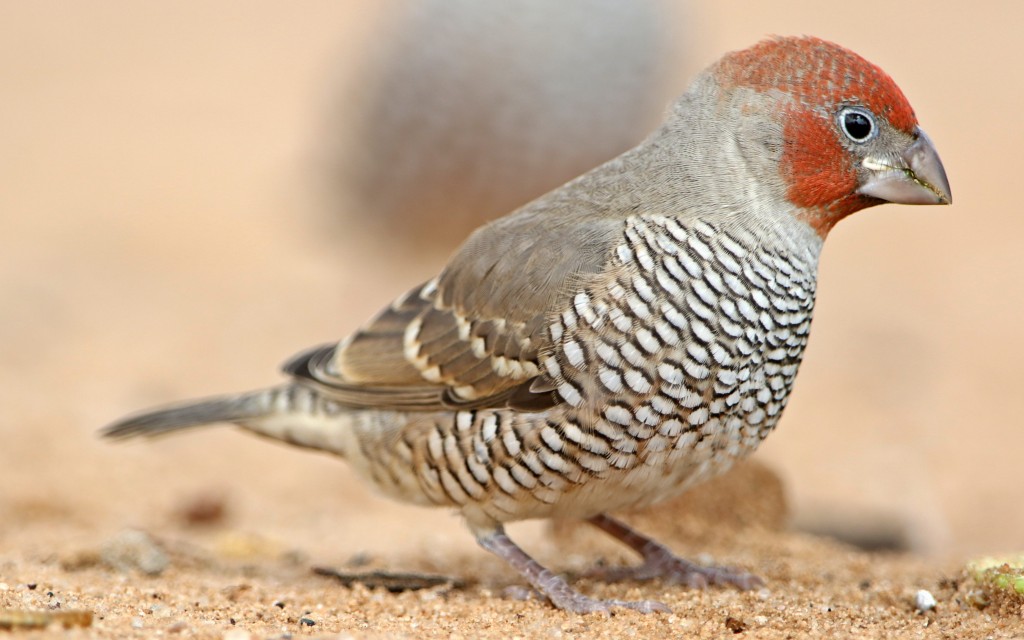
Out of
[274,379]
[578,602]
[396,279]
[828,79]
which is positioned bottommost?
[578,602]

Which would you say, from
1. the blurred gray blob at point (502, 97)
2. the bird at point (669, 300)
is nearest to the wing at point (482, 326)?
the bird at point (669, 300)

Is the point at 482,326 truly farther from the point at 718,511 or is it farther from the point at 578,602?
the point at 718,511

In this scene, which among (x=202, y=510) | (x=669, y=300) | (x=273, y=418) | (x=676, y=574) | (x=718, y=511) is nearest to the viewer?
(x=669, y=300)

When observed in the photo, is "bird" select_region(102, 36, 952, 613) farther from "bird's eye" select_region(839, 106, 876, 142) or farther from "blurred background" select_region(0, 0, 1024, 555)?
"blurred background" select_region(0, 0, 1024, 555)

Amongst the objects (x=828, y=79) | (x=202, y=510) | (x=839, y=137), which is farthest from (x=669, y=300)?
(x=202, y=510)

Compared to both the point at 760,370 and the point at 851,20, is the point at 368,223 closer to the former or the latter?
the point at 760,370

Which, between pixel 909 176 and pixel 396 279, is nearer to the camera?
pixel 909 176

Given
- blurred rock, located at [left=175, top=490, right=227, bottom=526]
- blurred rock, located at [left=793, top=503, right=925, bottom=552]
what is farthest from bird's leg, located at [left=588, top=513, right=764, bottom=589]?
blurred rock, located at [left=175, top=490, right=227, bottom=526]

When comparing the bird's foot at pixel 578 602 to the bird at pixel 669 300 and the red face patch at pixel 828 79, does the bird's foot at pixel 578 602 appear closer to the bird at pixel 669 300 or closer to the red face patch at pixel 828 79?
the bird at pixel 669 300
